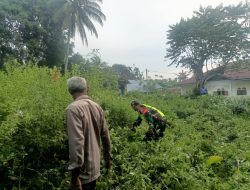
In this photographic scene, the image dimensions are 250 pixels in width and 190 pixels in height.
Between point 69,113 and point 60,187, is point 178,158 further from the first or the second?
point 69,113

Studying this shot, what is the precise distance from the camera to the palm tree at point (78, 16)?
33125mm

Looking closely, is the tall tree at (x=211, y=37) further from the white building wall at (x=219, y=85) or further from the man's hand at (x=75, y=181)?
the man's hand at (x=75, y=181)

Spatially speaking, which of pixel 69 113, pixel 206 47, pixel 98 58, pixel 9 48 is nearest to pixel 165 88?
pixel 206 47

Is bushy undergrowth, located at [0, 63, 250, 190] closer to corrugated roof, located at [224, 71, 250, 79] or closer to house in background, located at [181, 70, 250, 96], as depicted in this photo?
house in background, located at [181, 70, 250, 96]

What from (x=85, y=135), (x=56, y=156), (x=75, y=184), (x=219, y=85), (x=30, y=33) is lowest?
(x=56, y=156)

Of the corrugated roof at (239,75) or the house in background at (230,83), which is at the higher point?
the corrugated roof at (239,75)

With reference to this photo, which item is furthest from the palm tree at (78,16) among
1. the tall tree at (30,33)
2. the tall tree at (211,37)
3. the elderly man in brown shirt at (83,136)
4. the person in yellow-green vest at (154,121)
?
the elderly man in brown shirt at (83,136)

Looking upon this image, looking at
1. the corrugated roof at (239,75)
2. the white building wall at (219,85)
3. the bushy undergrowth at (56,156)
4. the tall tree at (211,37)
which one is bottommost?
the bushy undergrowth at (56,156)

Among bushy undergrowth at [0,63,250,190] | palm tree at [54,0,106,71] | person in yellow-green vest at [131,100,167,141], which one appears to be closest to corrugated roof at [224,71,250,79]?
palm tree at [54,0,106,71]

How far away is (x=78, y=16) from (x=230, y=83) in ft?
53.1

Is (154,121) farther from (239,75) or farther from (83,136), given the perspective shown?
(239,75)

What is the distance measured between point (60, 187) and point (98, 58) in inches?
153

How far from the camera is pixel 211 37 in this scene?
32438 millimetres

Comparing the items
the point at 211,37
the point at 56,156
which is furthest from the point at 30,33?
the point at 56,156
